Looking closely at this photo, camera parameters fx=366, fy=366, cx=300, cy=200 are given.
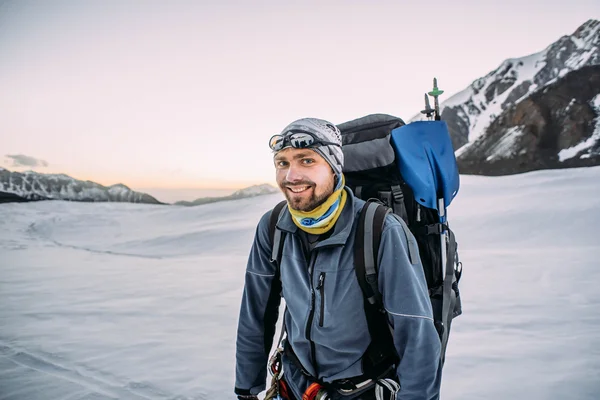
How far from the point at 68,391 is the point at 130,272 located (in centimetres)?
578

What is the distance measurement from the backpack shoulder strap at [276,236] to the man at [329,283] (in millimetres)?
36

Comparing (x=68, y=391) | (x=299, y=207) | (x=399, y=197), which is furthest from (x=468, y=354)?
(x=68, y=391)

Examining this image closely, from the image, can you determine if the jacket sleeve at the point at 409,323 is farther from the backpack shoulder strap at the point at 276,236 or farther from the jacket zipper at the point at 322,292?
the backpack shoulder strap at the point at 276,236

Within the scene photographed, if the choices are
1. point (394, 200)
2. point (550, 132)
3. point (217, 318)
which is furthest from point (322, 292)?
point (550, 132)

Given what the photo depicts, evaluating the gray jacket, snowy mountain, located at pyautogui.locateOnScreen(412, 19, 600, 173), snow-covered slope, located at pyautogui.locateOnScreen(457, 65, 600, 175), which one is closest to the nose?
the gray jacket

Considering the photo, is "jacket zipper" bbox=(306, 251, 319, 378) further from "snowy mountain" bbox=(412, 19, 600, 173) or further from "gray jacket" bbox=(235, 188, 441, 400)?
"snowy mountain" bbox=(412, 19, 600, 173)

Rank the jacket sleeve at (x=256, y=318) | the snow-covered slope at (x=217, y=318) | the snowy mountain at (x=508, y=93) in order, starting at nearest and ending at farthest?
the jacket sleeve at (x=256, y=318) → the snow-covered slope at (x=217, y=318) → the snowy mountain at (x=508, y=93)

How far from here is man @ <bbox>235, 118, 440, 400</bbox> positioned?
1.69 meters

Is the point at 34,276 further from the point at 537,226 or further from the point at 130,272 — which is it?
the point at 537,226

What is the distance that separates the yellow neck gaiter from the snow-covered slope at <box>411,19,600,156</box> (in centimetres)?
8545

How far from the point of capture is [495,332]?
4.37 metres

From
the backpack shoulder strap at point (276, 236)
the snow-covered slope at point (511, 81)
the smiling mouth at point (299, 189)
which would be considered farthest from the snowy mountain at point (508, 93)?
the smiling mouth at point (299, 189)

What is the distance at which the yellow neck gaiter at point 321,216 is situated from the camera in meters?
1.90

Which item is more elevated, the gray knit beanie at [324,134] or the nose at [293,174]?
the gray knit beanie at [324,134]
